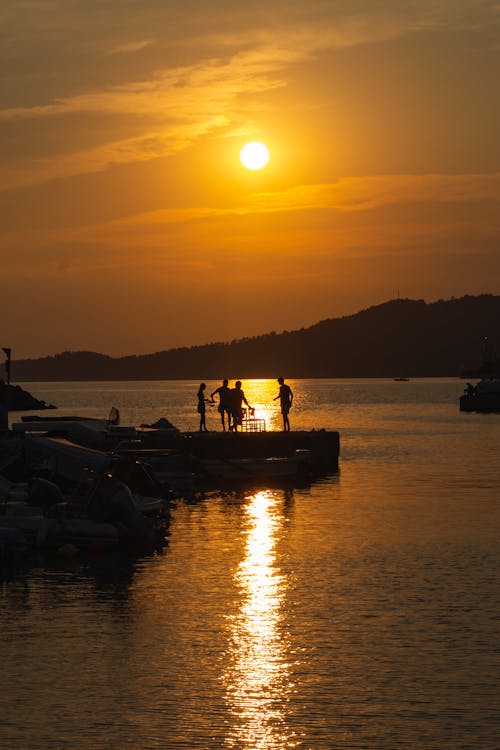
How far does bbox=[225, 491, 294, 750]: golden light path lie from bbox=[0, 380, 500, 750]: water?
0.05m

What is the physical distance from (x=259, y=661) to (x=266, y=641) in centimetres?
158

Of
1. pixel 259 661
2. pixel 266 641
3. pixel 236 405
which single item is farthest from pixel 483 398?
pixel 259 661

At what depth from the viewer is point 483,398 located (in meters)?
179

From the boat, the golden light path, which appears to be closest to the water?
the golden light path

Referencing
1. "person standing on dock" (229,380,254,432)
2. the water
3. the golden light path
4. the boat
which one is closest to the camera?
the golden light path

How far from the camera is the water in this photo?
666 inches

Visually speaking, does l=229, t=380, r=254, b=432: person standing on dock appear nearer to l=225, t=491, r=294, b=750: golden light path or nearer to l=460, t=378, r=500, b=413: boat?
l=225, t=491, r=294, b=750: golden light path

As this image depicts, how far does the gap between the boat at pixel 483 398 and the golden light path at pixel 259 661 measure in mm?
145961

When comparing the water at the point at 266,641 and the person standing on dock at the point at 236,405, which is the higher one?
the person standing on dock at the point at 236,405

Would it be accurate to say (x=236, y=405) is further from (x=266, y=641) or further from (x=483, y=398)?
(x=483, y=398)

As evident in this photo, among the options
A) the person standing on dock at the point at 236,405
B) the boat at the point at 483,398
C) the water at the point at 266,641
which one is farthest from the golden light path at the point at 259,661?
the boat at the point at 483,398

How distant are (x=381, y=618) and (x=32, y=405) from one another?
579 feet

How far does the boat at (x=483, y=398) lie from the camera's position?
177 metres

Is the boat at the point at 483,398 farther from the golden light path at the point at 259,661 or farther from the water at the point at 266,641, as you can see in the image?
the golden light path at the point at 259,661
